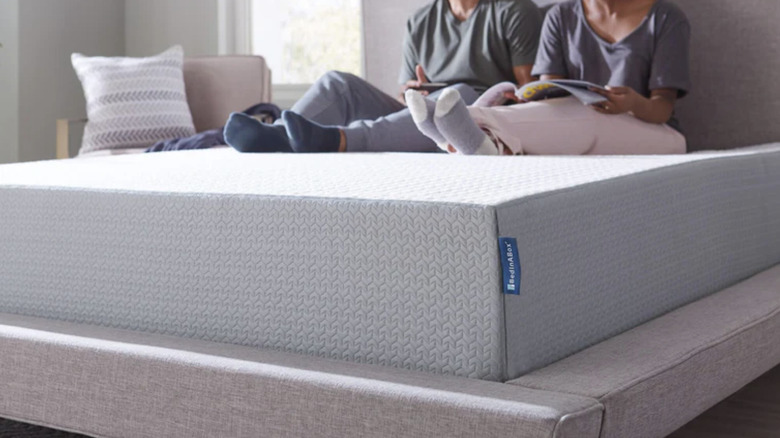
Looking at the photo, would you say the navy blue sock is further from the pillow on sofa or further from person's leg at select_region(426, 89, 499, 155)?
the pillow on sofa

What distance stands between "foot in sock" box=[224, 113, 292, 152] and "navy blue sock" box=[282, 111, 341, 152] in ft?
0.12

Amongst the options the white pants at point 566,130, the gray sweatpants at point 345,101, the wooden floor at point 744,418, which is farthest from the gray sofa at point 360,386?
the gray sweatpants at point 345,101

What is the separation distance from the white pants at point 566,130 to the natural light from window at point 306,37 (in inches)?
104

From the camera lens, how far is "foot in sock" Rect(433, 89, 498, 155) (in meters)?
1.90

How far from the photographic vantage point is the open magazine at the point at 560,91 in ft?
7.33

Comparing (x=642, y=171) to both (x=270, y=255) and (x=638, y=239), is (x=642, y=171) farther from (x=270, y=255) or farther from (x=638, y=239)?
(x=270, y=255)

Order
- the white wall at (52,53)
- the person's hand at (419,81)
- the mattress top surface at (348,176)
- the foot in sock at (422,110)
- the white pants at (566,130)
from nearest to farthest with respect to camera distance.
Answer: the mattress top surface at (348,176) → the foot in sock at (422,110) → the white pants at (566,130) → the person's hand at (419,81) → the white wall at (52,53)

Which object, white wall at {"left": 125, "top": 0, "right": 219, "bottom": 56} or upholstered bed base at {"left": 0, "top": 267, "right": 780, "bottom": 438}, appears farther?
white wall at {"left": 125, "top": 0, "right": 219, "bottom": 56}

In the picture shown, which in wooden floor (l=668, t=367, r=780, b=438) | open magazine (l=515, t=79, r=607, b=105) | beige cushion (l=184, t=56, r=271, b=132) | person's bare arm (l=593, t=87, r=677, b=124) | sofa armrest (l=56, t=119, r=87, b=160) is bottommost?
sofa armrest (l=56, t=119, r=87, b=160)

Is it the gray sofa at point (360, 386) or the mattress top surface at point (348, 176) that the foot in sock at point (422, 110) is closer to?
the mattress top surface at point (348, 176)

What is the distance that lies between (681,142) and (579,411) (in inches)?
65.2

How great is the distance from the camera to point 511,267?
1.09m

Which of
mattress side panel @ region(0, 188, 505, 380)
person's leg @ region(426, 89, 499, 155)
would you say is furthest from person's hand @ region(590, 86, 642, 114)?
mattress side panel @ region(0, 188, 505, 380)

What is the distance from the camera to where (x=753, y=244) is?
5.80ft
